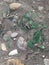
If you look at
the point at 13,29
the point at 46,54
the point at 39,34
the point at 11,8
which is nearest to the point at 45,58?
the point at 46,54

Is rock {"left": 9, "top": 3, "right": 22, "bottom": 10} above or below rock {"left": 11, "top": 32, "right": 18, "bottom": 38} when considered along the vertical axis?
above

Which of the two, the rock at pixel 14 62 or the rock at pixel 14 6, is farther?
the rock at pixel 14 6

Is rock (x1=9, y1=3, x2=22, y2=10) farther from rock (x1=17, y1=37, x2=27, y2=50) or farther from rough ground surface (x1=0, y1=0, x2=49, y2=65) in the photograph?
rock (x1=17, y1=37, x2=27, y2=50)

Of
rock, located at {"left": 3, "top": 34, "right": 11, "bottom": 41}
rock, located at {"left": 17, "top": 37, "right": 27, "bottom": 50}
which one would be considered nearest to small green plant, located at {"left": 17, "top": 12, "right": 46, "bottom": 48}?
rock, located at {"left": 17, "top": 37, "right": 27, "bottom": 50}

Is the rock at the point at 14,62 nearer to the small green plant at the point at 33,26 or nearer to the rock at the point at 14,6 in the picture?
the small green plant at the point at 33,26

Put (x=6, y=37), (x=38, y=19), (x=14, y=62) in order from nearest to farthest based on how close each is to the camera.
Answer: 1. (x=14, y=62)
2. (x=6, y=37)
3. (x=38, y=19)

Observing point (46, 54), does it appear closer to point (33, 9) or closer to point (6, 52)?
point (6, 52)

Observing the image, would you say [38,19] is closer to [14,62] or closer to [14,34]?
[14,34]

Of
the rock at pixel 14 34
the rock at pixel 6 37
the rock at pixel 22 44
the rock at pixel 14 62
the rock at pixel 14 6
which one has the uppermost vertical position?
the rock at pixel 14 6

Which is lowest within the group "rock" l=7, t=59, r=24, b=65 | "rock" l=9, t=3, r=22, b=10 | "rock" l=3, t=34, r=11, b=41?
"rock" l=7, t=59, r=24, b=65

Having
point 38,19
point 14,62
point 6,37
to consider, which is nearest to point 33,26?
point 38,19

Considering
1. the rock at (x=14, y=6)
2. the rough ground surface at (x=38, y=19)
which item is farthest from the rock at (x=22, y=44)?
the rock at (x=14, y=6)
